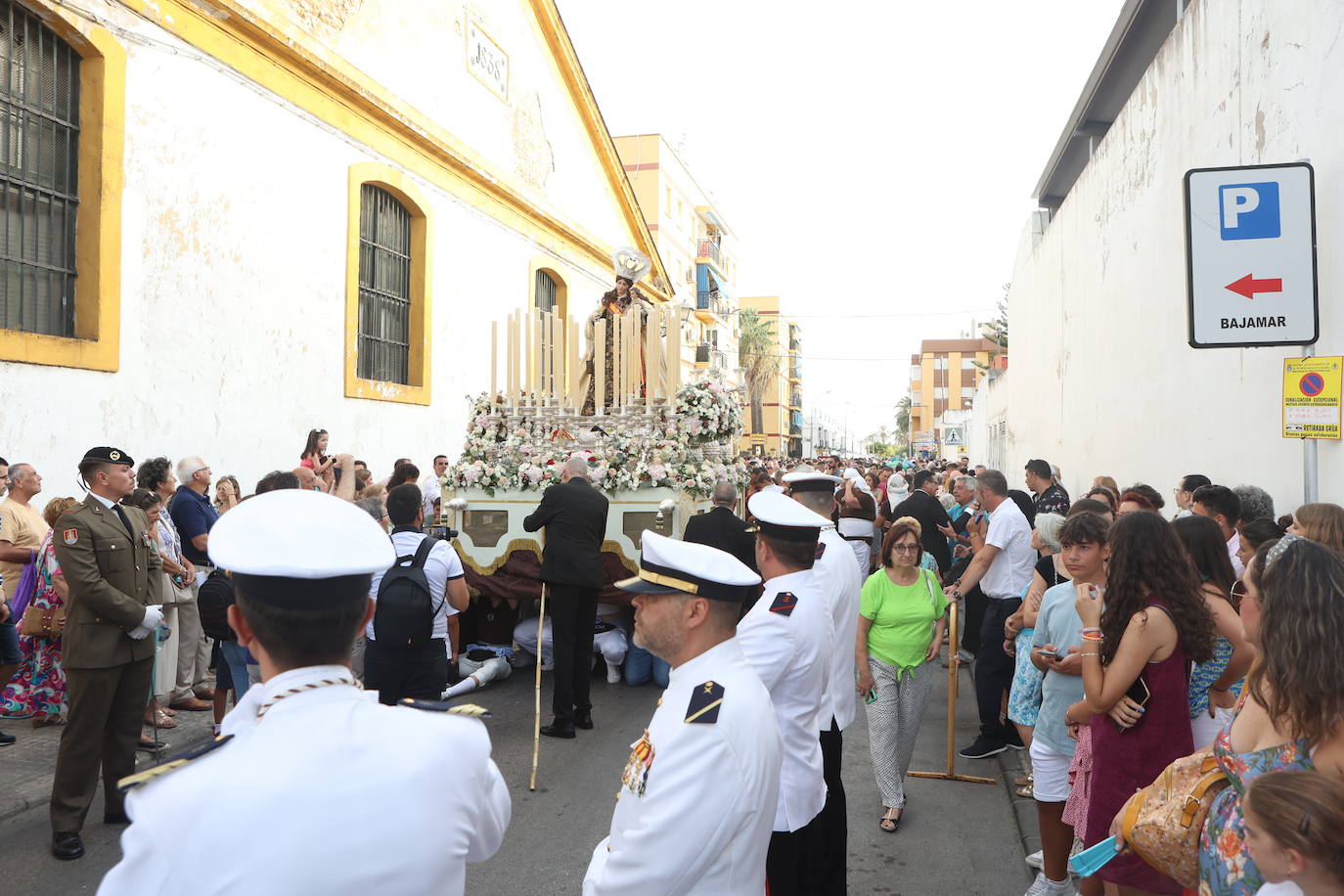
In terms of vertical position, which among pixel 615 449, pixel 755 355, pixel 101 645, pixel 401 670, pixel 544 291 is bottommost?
pixel 401 670

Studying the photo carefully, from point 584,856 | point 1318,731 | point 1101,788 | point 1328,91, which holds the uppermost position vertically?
point 1328,91

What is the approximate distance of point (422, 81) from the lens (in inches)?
597

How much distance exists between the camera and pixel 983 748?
269 inches

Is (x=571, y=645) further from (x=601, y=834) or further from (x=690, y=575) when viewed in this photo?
(x=690, y=575)

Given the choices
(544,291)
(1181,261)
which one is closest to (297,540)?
(1181,261)

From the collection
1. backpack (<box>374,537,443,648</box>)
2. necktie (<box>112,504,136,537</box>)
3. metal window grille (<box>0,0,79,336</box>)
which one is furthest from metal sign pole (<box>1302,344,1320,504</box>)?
metal window grille (<box>0,0,79,336</box>)

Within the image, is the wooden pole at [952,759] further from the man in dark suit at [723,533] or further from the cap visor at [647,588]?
the cap visor at [647,588]

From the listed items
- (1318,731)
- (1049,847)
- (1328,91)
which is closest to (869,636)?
(1049,847)

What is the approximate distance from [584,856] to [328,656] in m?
3.77

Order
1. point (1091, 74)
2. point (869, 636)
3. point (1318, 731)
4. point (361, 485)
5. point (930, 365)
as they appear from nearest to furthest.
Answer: point (1318, 731), point (869, 636), point (361, 485), point (1091, 74), point (930, 365)

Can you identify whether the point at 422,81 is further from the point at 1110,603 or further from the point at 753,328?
the point at 753,328

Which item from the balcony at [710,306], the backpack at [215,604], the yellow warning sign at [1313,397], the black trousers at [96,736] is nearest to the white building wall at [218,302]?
the backpack at [215,604]

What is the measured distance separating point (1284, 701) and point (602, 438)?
7.87 meters

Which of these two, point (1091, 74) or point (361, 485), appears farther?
point (1091, 74)
